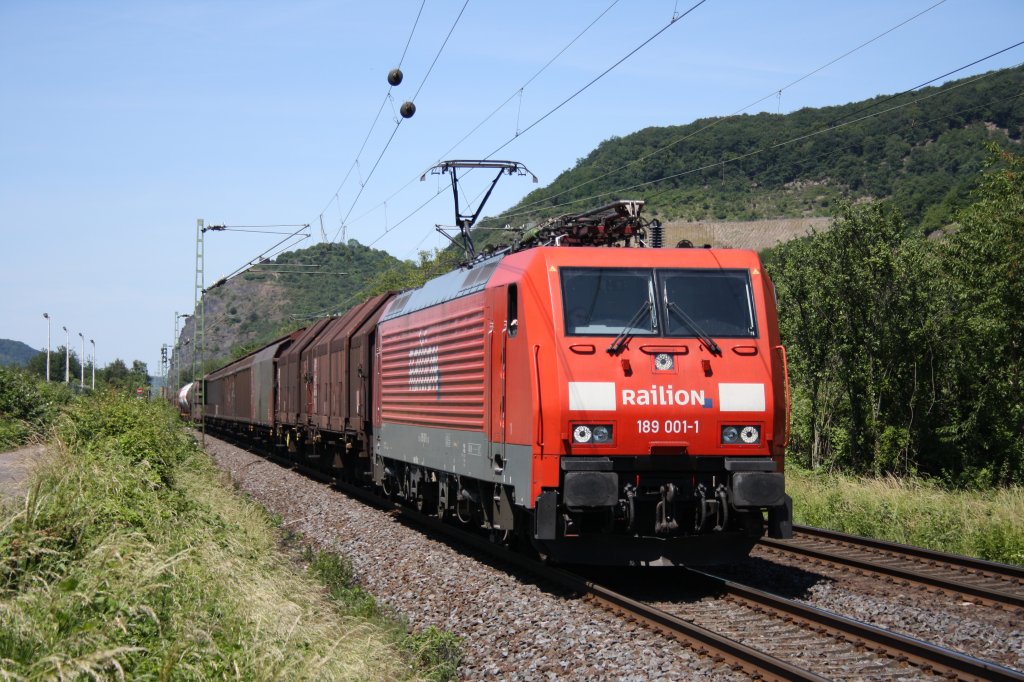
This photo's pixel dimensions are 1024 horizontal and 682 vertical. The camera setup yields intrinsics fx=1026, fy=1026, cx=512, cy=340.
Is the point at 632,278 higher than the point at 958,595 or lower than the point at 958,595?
higher

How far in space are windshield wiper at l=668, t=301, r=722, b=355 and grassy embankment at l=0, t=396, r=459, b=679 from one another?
150 inches

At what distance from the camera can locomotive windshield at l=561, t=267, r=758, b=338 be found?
9.87 metres

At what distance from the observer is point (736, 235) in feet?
235

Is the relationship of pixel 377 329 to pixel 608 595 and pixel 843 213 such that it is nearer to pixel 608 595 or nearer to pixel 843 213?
pixel 608 595

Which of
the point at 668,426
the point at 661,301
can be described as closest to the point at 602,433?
the point at 668,426

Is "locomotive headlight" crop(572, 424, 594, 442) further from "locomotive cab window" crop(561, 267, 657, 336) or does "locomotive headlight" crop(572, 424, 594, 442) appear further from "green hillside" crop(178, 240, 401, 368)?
"green hillside" crop(178, 240, 401, 368)

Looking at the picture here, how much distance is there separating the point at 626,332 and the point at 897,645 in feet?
12.2

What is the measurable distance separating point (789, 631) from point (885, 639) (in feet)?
2.84

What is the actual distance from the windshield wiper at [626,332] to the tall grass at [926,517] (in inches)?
209

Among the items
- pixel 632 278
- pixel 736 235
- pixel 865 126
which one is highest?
pixel 865 126

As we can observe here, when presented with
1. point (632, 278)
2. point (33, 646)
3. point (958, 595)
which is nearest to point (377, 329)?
point (632, 278)

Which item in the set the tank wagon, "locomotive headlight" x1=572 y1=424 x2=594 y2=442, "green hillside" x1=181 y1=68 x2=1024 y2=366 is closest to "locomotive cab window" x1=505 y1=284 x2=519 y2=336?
the tank wagon

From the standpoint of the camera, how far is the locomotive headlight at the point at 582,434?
9430mm

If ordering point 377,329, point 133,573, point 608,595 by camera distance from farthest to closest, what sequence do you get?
point 377,329, point 608,595, point 133,573
